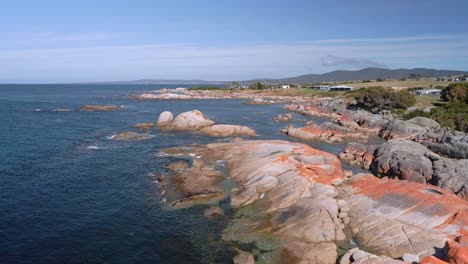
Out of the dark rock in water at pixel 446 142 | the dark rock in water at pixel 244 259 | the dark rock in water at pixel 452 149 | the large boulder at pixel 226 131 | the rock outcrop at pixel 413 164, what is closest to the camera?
the dark rock in water at pixel 244 259

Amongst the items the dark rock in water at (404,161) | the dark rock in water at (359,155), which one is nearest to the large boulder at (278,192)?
the dark rock in water at (404,161)

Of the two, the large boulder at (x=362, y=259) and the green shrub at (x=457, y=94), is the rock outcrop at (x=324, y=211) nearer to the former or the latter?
the large boulder at (x=362, y=259)

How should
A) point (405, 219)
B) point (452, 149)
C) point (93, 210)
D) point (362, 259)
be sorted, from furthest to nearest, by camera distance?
point (452, 149) < point (93, 210) < point (405, 219) < point (362, 259)

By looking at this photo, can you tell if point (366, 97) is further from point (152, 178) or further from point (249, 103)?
point (152, 178)

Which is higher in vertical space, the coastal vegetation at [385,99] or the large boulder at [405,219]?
the coastal vegetation at [385,99]

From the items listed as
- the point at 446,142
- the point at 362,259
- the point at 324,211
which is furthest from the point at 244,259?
the point at 446,142

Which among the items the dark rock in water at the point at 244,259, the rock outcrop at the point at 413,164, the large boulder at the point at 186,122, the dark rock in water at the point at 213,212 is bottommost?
the dark rock in water at the point at 244,259

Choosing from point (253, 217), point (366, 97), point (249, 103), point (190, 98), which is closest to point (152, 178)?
point (253, 217)

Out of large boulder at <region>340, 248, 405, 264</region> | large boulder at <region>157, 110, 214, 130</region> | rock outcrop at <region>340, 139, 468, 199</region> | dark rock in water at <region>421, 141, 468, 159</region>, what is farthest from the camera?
large boulder at <region>157, 110, 214, 130</region>

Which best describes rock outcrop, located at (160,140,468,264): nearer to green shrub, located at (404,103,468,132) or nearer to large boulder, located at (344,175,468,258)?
large boulder, located at (344,175,468,258)

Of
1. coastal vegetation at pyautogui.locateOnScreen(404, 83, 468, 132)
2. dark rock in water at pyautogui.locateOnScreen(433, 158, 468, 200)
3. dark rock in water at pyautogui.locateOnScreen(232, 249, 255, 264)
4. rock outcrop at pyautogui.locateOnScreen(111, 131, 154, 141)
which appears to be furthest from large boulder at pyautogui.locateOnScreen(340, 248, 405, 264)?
coastal vegetation at pyautogui.locateOnScreen(404, 83, 468, 132)

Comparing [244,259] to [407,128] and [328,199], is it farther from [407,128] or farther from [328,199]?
[407,128]

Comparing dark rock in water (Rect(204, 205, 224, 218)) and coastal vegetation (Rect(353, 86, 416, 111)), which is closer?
dark rock in water (Rect(204, 205, 224, 218))

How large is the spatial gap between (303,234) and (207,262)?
7046mm
